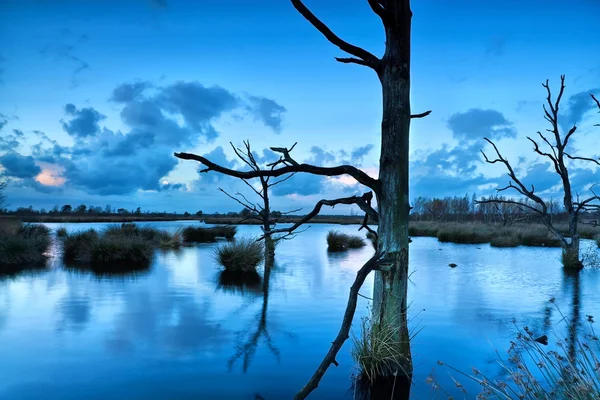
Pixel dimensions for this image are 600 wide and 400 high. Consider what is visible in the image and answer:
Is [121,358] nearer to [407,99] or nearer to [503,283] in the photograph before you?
[407,99]

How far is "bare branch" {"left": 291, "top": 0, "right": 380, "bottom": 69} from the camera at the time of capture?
4.50 m

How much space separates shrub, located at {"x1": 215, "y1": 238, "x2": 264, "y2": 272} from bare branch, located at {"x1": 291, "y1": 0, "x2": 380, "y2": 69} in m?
11.4

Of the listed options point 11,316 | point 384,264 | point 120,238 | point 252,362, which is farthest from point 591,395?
point 120,238

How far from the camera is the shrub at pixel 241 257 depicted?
51.8ft

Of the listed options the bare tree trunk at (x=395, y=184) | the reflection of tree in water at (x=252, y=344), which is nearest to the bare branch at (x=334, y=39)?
the bare tree trunk at (x=395, y=184)

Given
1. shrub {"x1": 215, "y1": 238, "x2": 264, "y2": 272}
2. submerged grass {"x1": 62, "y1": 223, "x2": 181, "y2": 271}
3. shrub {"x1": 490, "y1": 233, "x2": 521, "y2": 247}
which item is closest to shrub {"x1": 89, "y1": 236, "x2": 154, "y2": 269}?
Result: submerged grass {"x1": 62, "y1": 223, "x2": 181, "y2": 271}

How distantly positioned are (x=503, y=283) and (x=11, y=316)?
46.0ft

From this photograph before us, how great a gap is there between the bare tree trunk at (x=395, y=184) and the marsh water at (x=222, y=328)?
112 cm

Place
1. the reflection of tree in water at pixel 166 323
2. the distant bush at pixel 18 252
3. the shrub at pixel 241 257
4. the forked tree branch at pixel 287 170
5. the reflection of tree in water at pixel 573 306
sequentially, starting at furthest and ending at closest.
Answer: the distant bush at pixel 18 252 → the shrub at pixel 241 257 → the reflection of tree in water at pixel 166 323 → the reflection of tree in water at pixel 573 306 → the forked tree branch at pixel 287 170

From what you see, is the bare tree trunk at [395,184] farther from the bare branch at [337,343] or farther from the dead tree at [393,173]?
the bare branch at [337,343]

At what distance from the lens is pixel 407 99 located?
5102mm

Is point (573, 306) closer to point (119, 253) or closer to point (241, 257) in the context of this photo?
point (241, 257)

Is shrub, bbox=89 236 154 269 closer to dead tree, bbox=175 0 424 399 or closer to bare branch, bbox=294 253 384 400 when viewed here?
dead tree, bbox=175 0 424 399

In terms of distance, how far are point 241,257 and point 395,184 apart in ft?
38.0
